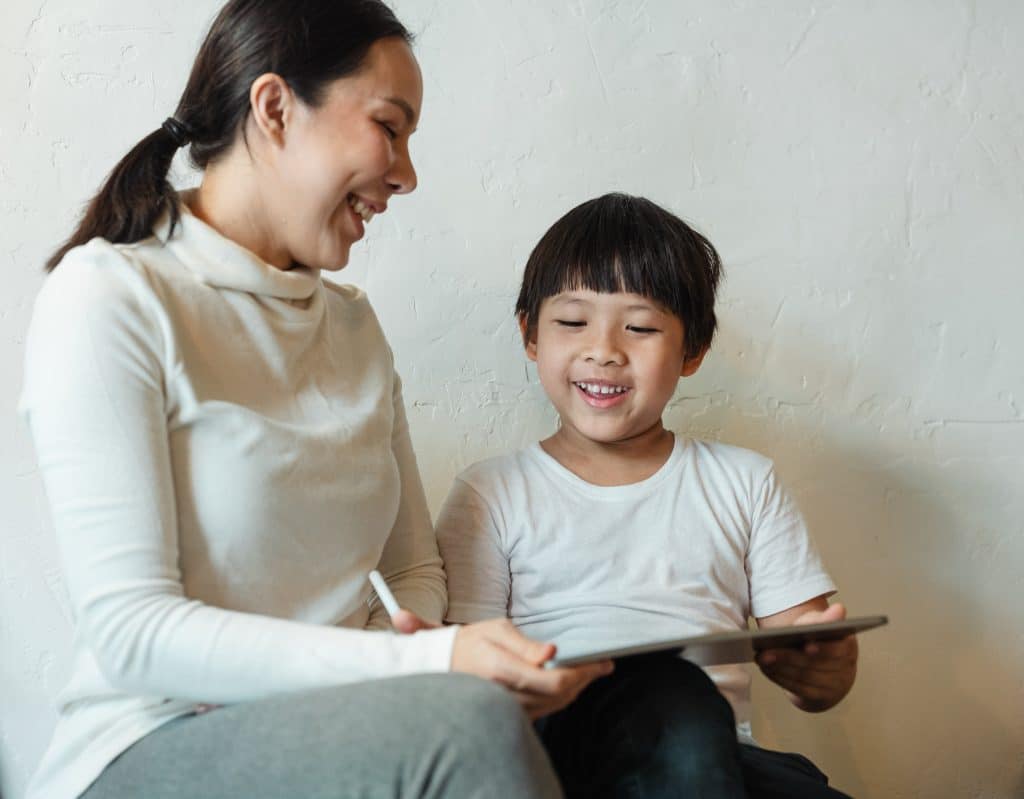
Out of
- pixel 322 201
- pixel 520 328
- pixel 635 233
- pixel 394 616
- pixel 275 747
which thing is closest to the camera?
pixel 275 747

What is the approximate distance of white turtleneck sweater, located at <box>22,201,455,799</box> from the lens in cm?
87

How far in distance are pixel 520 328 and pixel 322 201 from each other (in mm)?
405

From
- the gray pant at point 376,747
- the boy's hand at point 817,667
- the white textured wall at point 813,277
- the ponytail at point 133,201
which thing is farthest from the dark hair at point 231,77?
the boy's hand at point 817,667

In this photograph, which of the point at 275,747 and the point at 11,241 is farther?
the point at 11,241

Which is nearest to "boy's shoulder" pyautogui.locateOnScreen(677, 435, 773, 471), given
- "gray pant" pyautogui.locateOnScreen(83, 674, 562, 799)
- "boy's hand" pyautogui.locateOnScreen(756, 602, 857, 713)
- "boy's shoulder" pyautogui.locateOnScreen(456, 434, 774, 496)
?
"boy's shoulder" pyautogui.locateOnScreen(456, 434, 774, 496)

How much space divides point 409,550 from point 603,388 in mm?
268

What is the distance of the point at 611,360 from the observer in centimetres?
125

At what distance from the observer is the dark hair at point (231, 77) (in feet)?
3.36

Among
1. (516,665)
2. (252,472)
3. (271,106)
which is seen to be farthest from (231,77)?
(516,665)

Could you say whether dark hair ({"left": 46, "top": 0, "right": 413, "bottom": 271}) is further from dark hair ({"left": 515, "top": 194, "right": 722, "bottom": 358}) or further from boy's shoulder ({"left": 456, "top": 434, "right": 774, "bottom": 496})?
boy's shoulder ({"left": 456, "top": 434, "right": 774, "bottom": 496})

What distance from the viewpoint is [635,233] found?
1289mm

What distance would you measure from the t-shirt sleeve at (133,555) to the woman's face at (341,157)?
21cm

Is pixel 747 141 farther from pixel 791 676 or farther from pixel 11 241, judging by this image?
pixel 11 241

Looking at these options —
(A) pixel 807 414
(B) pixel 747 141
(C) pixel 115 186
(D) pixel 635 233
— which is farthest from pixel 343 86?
(A) pixel 807 414
